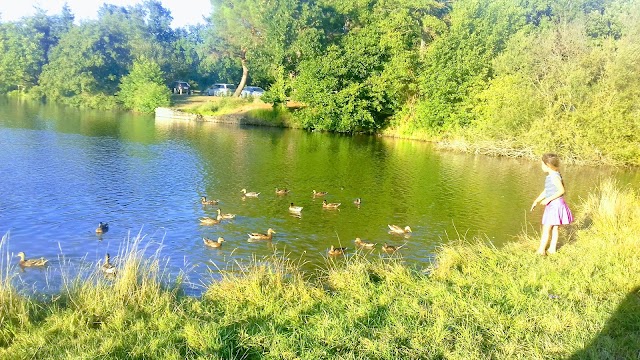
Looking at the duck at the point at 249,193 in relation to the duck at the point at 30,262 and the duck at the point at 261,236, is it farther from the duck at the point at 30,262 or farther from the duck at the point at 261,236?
the duck at the point at 30,262

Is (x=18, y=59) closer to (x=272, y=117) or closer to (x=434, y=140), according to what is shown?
(x=272, y=117)

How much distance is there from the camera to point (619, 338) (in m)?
6.14

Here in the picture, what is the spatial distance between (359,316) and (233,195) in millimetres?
14208

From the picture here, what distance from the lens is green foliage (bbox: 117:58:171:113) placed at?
59.2m

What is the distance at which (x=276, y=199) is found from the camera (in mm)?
20188

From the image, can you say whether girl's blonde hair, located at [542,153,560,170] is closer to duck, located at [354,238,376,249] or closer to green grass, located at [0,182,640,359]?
green grass, located at [0,182,640,359]

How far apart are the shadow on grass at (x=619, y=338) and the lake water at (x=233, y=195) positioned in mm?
6528

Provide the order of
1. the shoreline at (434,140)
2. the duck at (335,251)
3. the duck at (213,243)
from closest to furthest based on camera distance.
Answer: the duck at (335,251) → the duck at (213,243) → the shoreline at (434,140)

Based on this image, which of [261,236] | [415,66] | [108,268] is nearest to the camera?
[108,268]

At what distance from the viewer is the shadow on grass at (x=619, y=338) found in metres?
5.73

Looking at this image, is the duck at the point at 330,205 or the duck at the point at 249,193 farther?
the duck at the point at 249,193

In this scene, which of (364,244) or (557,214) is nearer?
(557,214)

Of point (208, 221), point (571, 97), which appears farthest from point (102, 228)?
point (571, 97)

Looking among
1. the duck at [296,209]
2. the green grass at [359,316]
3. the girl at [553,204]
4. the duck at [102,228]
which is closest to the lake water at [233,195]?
the duck at [102,228]
